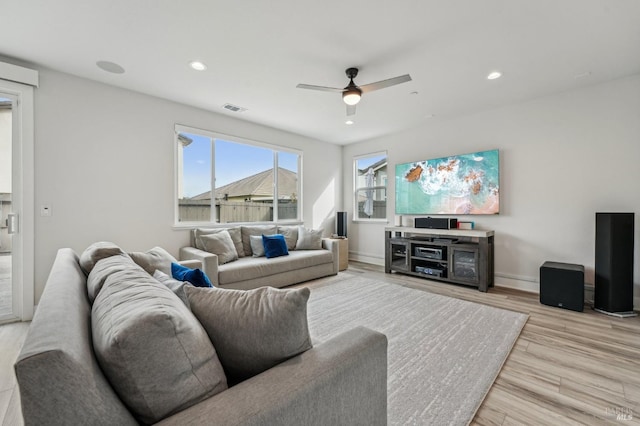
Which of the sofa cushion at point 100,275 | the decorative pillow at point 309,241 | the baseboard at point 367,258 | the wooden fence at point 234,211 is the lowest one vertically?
the baseboard at point 367,258

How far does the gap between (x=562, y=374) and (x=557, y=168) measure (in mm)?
2797

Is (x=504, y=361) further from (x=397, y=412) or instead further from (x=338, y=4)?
(x=338, y=4)

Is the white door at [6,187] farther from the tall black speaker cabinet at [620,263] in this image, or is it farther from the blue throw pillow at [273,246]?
the tall black speaker cabinet at [620,263]

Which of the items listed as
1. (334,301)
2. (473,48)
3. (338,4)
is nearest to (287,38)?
(338,4)

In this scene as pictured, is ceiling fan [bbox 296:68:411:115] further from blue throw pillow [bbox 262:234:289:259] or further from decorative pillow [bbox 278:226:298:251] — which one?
decorative pillow [bbox 278:226:298:251]

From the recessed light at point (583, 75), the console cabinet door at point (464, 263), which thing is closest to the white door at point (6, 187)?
the console cabinet door at point (464, 263)

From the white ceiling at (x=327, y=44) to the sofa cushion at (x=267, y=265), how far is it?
7.29ft

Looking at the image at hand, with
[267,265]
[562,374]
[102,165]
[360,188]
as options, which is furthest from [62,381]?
[360,188]

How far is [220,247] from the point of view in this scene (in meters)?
3.62

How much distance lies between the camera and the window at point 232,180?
399cm

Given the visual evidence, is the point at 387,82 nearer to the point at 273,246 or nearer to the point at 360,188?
the point at 273,246

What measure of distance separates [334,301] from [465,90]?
313 centimetres

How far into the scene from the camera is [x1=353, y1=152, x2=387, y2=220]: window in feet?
18.3

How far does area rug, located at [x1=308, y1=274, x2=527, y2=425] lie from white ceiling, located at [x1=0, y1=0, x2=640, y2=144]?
8.63 feet
